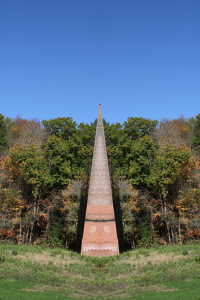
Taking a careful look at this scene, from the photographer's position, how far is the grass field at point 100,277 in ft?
27.7

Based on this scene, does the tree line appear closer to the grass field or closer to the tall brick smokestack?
the tall brick smokestack

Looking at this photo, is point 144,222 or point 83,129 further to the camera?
point 83,129

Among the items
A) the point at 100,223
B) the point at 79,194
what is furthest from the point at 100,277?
the point at 79,194

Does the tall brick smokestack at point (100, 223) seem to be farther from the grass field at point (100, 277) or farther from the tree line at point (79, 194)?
the tree line at point (79, 194)

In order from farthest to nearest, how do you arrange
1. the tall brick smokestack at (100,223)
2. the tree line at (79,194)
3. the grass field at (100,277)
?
the tree line at (79,194), the tall brick smokestack at (100,223), the grass field at (100,277)

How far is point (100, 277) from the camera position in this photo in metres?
10.1

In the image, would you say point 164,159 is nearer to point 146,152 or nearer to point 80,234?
point 146,152

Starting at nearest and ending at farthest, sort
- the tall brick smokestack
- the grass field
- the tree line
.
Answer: the grass field → the tall brick smokestack → the tree line

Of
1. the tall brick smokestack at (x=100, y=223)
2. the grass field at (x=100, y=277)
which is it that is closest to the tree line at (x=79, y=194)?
the tall brick smokestack at (x=100, y=223)

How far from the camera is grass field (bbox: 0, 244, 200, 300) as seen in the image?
844 centimetres

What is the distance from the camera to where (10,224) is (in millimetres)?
22875

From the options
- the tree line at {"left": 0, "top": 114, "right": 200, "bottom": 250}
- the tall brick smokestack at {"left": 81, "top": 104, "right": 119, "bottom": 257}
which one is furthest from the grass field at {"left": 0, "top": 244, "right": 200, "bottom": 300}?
the tree line at {"left": 0, "top": 114, "right": 200, "bottom": 250}

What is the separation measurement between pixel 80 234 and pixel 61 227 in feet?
8.75

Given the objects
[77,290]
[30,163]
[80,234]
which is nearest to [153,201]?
[80,234]
